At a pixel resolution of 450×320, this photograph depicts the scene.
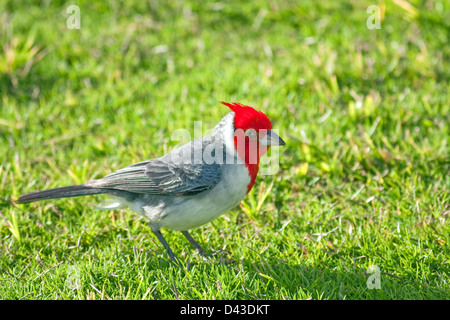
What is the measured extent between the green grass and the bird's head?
2.43 feet

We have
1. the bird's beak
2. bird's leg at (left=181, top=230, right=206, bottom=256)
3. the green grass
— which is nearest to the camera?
the green grass

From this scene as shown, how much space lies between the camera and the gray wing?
3820 millimetres

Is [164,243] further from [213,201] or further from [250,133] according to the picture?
[250,133]

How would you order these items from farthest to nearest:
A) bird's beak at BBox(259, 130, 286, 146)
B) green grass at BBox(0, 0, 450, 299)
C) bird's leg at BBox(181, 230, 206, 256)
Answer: bird's leg at BBox(181, 230, 206, 256)
bird's beak at BBox(259, 130, 286, 146)
green grass at BBox(0, 0, 450, 299)

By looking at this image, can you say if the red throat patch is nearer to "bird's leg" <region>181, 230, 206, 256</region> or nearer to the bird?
the bird

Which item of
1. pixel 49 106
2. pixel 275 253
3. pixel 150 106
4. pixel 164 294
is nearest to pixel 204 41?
pixel 150 106

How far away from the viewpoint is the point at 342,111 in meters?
5.62

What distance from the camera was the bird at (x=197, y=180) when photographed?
3.80 metres

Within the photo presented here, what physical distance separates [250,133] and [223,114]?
6.53 feet

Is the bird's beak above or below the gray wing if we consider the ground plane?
above

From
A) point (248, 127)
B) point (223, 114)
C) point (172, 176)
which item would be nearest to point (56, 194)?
point (172, 176)

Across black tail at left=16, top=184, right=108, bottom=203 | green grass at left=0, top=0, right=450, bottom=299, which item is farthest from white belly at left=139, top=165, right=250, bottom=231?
black tail at left=16, top=184, right=108, bottom=203

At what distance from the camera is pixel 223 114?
5.80m

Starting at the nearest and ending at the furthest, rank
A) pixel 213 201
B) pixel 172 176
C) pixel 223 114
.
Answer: pixel 213 201 → pixel 172 176 → pixel 223 114
